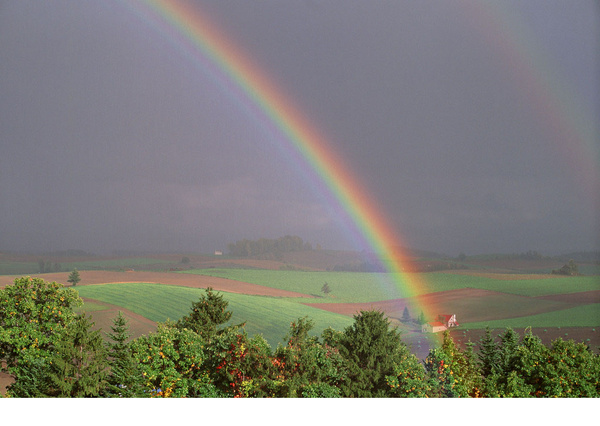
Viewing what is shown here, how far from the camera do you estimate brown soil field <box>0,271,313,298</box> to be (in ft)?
49.8

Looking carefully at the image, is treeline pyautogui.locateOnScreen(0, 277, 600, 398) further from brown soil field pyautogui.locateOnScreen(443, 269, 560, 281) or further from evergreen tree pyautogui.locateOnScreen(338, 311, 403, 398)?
brown soil field pyautogui.locateOnScreen(443, 269, 560, 281)

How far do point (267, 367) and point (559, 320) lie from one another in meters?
11.8

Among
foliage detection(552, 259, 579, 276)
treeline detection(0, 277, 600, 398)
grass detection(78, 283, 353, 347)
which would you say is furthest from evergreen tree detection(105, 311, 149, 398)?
foliage detection(552, 259, 579, 276)

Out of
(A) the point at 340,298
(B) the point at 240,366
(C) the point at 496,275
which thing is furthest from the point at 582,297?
(B) the point at 240,366

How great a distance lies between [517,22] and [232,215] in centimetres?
1221

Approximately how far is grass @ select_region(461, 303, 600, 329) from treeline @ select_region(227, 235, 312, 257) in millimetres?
6872

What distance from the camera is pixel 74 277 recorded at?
595 inches

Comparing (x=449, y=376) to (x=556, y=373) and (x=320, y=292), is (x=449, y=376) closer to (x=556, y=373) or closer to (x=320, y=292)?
(x=556, y=373)

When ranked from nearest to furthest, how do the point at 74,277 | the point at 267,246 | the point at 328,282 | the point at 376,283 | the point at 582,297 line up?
the point at 582,297, the point at 74,277, the point at 376,283, the point at 328,282, the point at 267,246

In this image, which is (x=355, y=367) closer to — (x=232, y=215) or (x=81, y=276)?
(x=81, y=276)

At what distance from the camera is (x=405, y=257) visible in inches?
663
